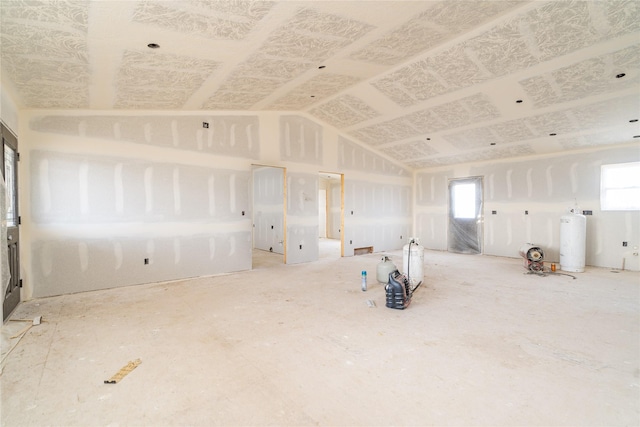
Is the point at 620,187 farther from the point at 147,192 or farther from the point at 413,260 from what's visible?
the point at 147,192

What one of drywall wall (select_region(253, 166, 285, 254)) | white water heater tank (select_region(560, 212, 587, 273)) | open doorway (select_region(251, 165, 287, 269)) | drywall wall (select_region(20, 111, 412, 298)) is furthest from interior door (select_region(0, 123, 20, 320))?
white water heater tank (select_region(560, 212, 587, 273))

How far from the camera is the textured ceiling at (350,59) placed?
8.80 ft

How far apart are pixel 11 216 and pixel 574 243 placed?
29.8ft

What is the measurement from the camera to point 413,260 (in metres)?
4.79

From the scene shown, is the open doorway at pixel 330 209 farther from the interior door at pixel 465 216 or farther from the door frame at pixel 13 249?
the door frame at pixel 13 249

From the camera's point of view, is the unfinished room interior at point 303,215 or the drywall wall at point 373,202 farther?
the drywall wall at point 373,202

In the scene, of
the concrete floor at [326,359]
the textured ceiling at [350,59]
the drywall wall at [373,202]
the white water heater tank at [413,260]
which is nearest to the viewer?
the concrete floor at [326,359]

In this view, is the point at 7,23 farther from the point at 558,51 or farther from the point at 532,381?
the point at 558,51

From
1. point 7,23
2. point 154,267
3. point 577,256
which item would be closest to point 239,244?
point 154,267

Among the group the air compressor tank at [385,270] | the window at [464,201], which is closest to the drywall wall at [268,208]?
the air compressor tank at [385,270]

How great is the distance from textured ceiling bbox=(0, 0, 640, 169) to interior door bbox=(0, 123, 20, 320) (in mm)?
614

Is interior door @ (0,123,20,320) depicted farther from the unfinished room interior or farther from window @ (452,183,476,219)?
window @ (452,183,476,219)

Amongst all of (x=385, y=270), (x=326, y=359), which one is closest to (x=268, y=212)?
(x=385, y=270)

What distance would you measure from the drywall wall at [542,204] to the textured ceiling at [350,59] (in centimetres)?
72
